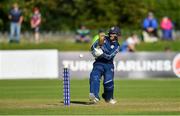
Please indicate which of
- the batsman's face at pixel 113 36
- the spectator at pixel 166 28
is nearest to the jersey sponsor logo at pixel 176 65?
the spectator at pixel 166 28

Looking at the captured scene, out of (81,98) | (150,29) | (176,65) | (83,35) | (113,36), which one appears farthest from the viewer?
(83,35)

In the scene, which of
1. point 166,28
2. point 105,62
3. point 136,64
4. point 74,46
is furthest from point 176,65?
point 105,62

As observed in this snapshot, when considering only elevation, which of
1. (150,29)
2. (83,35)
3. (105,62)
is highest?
(150,29)

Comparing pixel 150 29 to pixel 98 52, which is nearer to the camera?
pixel 98 52

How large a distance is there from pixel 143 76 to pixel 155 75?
553mm

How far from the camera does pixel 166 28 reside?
3772 centimetres

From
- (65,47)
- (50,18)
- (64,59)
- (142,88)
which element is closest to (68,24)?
(50,18)

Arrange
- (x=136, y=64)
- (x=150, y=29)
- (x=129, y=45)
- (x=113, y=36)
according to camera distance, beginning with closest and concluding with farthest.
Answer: (x=113, y=36), (x=136, y=64), (x=129, y=45), (x=150, y=29)

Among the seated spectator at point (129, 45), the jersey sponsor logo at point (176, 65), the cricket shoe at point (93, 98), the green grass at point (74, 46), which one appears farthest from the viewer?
the green grass at point (74, 46)

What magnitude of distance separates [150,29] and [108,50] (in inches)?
723

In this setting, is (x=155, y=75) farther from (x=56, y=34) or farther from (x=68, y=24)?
(x=68, y=24)

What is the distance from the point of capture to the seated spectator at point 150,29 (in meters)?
36.7

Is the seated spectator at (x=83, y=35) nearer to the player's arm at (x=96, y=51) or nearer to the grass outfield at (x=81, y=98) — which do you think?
the grass outfield at (x=81, y=98)

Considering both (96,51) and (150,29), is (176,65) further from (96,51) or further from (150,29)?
(96,51)
